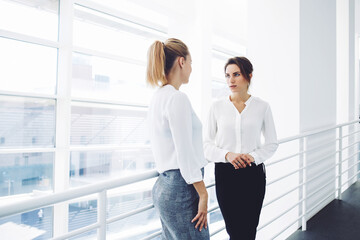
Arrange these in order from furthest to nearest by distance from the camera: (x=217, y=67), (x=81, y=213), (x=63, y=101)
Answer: (x=217, y=67) → (x=81, y=213) → (x=63, y=101)

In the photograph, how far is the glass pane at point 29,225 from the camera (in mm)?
2938

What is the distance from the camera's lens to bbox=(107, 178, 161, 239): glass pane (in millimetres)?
3718

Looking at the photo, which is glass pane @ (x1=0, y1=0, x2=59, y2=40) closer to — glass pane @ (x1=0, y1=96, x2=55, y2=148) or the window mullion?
the window mullion

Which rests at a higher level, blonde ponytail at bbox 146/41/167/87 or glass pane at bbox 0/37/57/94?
glass pane at bbox 0/37/57/94

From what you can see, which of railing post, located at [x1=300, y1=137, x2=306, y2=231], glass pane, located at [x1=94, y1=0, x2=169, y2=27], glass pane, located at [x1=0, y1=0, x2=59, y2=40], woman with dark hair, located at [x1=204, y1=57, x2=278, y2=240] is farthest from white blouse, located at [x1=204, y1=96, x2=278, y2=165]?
glass pane, located at [x1=94, y1=0, x2=169, y2=27]

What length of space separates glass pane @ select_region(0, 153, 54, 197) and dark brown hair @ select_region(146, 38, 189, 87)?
95.9 inches

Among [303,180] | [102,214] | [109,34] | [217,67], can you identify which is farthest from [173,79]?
[217,67]

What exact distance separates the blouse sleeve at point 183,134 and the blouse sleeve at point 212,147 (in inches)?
17.8

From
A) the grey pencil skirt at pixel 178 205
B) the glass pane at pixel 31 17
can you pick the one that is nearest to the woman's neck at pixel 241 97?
the grey pencil skirt at pixel 178 205

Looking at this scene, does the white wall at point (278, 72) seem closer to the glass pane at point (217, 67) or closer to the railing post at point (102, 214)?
the railing post at point (102, 214)

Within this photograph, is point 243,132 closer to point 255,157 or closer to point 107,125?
point 255,157

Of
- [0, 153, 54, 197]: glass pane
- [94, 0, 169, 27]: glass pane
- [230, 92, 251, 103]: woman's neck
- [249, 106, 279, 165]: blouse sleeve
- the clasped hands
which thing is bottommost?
[0, 153, 54, 197]: glass pane

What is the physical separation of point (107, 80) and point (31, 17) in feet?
3.55

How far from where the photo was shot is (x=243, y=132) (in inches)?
58.4
